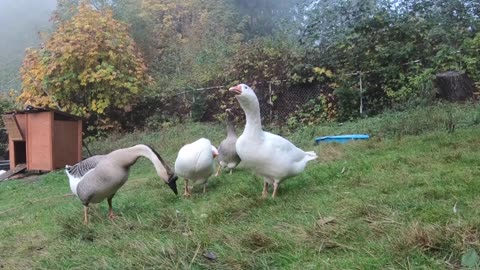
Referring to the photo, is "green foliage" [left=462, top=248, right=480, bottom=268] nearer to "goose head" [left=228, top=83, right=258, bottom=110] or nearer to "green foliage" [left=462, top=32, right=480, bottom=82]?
"goose head" [left=228, top=83, right=258, bottom=110]

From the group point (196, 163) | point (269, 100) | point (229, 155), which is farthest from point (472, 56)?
point (196, 163)

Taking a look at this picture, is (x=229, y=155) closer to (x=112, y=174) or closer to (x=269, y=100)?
(x=112, y=174)

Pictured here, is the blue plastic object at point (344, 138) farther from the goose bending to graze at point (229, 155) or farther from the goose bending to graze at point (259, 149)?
the goose bending to graze at point (259, 149)

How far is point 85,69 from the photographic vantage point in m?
13.2

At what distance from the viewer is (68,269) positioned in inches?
116

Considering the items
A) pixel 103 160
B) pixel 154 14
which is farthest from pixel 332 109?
pixel 154 14

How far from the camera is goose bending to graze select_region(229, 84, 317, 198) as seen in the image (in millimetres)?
4262

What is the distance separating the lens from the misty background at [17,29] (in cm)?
2428

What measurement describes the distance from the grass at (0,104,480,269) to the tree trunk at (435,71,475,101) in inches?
158

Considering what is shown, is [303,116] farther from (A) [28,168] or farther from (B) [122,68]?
(A) [28,168]

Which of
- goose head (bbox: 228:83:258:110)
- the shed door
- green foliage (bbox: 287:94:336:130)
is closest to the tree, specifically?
the shed door

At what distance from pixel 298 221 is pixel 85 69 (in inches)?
438

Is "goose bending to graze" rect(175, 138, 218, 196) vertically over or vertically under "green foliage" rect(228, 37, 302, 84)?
under

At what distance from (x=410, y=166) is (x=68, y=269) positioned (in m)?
3.38
